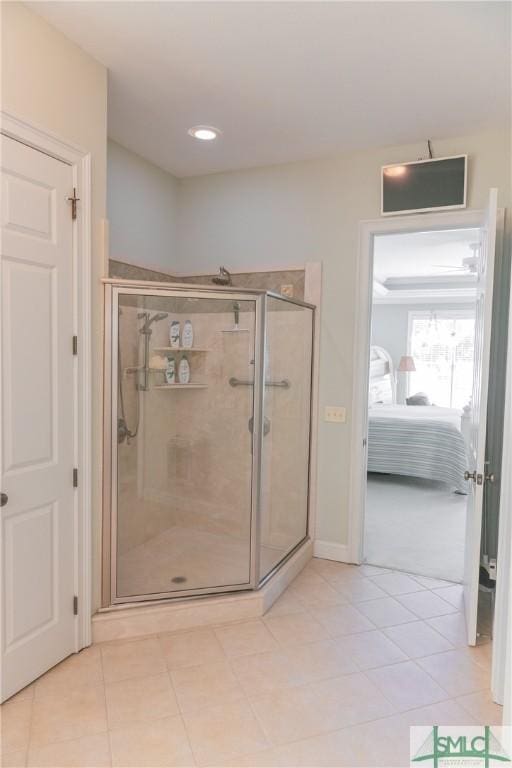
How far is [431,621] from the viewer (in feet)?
9.17

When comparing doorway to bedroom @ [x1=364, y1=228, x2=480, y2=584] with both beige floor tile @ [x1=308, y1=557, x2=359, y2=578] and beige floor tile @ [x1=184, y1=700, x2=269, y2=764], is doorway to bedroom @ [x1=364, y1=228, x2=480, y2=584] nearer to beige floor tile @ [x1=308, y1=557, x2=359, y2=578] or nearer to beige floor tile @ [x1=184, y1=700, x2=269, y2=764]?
beige floor tile @ [x1=308, y1=557, x2=359, y2=578]

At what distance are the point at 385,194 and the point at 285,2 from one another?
1530mm

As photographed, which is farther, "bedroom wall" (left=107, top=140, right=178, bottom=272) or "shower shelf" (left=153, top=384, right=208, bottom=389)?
"bedroom wall" (left=107, top=140, right=178, bottom=272)

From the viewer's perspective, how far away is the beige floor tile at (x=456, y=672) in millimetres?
2221

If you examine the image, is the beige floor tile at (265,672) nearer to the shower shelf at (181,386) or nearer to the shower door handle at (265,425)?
the shower door handle at (265,425)

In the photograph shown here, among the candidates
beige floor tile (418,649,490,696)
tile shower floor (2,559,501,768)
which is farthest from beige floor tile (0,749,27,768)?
beige floor tile (418,649,490,696)

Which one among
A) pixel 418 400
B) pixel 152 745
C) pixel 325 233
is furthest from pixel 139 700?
pixel 418 400

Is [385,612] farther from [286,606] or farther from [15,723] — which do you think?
[15,723]

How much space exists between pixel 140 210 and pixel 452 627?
3.32 metres

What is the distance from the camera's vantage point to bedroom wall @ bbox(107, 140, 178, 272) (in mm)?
3264

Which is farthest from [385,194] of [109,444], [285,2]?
[109,444]

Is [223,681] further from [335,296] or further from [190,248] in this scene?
[190,248]
